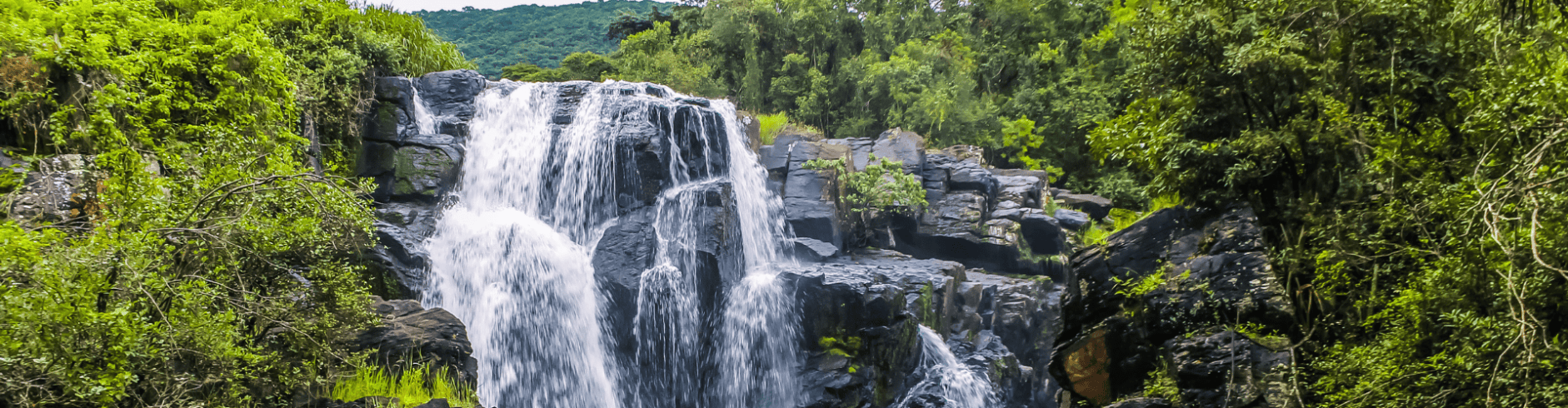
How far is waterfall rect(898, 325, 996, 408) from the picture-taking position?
494 inches

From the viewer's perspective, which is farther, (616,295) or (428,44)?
(428,44)

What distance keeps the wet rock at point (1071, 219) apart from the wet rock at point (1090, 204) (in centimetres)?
93

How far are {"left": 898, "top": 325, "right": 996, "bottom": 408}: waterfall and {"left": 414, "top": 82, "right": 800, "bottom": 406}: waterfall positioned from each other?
83.7 inches

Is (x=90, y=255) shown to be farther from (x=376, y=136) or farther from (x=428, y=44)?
(x=428, y=44)

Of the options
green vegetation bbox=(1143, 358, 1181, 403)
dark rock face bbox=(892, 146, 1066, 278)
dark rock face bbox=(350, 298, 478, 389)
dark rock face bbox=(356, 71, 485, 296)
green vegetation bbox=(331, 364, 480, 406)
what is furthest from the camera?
dark rock face bbox=(892, 146, 1066, 278)

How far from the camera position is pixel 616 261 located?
1227 centimetres

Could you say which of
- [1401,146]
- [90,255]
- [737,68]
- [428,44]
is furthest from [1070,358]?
[737,68]

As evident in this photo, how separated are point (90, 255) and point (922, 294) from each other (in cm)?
1052

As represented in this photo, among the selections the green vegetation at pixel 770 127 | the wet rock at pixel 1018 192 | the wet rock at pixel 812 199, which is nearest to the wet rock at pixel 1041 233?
the wet rock at pixel 1018 192

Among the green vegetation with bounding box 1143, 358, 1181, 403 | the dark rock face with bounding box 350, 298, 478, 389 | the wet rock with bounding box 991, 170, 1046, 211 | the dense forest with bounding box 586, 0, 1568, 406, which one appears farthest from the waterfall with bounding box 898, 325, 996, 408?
the dark rock face with bounding box 350, 298, 478, 389

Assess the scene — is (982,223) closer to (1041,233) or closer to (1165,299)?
(1041,233)

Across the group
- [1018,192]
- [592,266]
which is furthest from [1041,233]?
[592,266]

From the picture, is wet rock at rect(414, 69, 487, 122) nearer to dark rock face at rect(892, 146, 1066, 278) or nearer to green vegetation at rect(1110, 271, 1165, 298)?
dark rock face at rect(892, 146, 1066, 278)

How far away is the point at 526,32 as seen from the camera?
136 ft
